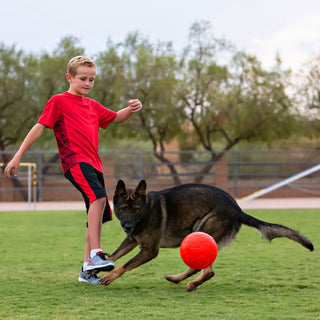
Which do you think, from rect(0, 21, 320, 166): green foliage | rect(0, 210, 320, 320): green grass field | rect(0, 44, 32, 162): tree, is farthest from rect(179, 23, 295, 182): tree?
rect(0, 210, 320, 320): green grass field

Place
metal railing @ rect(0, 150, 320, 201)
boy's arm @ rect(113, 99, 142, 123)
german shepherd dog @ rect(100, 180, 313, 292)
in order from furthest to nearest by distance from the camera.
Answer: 1. metal railing @ rect(0, 150, 320, 201)
2. boy's arm @ rect(113, 99, 142, 123)
3. german shepherd dog @ rect(100, 180, 313, 292)

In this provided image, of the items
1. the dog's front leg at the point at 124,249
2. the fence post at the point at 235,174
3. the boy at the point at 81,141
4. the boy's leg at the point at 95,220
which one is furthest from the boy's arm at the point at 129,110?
the fence post at the point at 235,174

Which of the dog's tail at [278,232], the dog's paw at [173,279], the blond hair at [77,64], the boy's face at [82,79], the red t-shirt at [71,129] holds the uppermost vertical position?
the blond hair at [77,64]

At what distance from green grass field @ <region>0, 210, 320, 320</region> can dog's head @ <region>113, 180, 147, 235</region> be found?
1.86 ft

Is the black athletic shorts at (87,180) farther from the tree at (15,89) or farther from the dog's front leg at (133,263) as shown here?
the tree at (15,89)

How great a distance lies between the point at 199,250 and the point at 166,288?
552 millimetres

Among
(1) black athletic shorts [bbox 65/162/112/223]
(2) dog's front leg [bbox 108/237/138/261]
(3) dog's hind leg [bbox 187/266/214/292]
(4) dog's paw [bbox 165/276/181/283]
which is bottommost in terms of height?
(4) dog's paw [bbox 165/276/181/283]

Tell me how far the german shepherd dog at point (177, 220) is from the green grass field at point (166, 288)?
205mm

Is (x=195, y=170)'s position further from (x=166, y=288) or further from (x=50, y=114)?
(x=50, y=114)

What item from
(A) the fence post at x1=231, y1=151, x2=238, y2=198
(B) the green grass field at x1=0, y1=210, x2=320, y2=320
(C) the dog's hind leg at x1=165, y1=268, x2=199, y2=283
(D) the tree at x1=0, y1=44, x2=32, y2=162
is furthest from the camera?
(D) the tree at x1=0, y1=44, x2=32, y2=162

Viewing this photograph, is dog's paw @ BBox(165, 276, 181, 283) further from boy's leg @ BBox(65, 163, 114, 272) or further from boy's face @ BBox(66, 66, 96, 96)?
boy's face @ BBox(66, 66, 96, 96)

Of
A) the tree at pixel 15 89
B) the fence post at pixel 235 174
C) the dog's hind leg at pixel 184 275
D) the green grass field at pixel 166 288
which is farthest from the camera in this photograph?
the tree at pixel 15 89

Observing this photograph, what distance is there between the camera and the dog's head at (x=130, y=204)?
4.71 m

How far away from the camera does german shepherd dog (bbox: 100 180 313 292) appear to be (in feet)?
15.6
